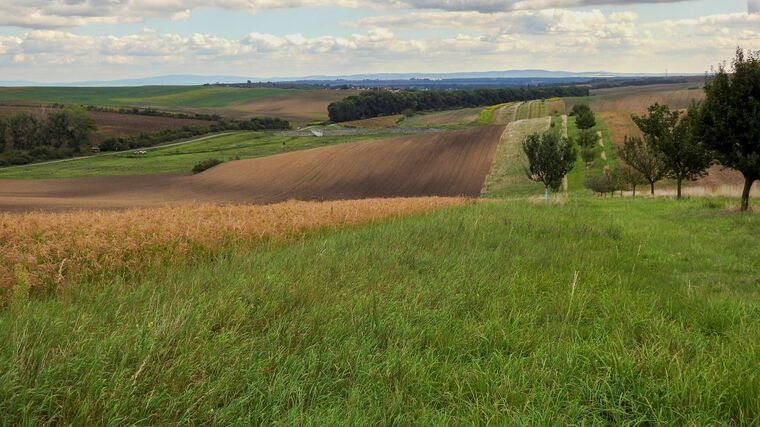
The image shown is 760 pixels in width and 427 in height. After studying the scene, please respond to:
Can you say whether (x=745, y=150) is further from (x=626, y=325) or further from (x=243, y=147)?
(x=243, y=147)

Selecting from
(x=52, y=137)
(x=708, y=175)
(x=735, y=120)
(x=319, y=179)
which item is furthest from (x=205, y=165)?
(x=735, y=120)

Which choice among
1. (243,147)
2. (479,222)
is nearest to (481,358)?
(479,222)

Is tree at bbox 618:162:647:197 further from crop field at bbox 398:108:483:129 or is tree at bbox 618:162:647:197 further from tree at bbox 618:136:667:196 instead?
crop field at bbox 398:108:483:129

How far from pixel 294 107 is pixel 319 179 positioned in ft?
380

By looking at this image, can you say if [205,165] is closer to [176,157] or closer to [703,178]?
[176,157]

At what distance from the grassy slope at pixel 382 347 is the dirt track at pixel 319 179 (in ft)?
135

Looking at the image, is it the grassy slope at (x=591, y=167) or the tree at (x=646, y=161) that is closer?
the tree at (x=646, y=161)

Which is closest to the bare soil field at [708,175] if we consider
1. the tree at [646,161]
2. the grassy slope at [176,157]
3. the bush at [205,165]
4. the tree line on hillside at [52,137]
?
the tree at [646,161]

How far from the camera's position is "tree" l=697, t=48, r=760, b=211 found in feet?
63.0

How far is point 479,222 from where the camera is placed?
43.3 ft

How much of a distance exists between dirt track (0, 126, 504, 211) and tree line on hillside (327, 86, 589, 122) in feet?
212

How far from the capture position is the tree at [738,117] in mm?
19188

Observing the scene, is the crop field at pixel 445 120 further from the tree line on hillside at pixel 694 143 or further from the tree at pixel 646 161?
the tree at pixel 646 161

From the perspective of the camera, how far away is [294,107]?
170 metres
